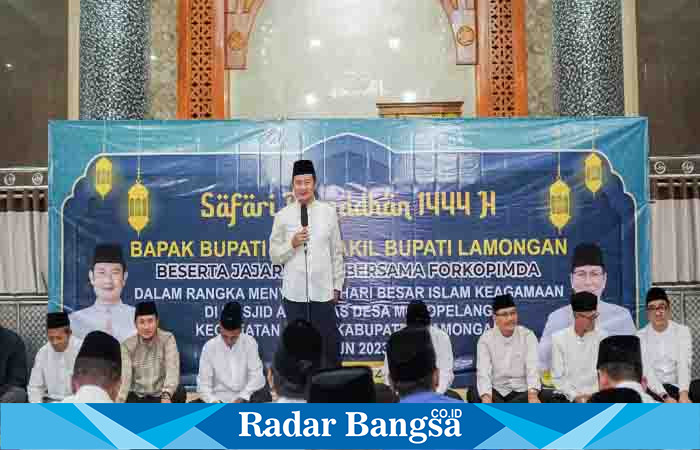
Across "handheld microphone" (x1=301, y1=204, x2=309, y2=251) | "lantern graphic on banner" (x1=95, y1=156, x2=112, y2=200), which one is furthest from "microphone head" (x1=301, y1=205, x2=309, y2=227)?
"lantern graphic on banner" (x1=95, y1=156, x2=112, y2=200)

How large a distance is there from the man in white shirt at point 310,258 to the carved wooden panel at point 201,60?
2760 millimetres

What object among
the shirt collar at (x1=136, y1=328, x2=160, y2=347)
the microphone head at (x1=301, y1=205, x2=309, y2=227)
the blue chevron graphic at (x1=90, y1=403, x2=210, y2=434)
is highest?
the microphone head at (x1=301, y1=205, x2=309, y2=227)

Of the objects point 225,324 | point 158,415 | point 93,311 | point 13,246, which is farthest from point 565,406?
point 13,246

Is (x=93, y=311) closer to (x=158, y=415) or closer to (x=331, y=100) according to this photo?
(x=158, y=415)

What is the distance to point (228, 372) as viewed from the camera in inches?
246

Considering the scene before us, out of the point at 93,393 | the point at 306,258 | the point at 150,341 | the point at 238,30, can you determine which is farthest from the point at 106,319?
the point at 238,30

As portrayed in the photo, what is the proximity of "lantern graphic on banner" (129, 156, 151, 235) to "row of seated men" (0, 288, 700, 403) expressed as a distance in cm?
55

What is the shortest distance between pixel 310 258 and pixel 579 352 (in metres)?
1.88

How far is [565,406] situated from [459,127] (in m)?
2.95

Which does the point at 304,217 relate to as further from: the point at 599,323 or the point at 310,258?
the point at 599,323

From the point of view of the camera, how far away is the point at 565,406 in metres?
3.85

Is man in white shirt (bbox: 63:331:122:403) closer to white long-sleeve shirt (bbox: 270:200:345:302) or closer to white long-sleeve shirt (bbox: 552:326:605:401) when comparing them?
white long-sleeve shirt (bbox: 270:200:345:302)

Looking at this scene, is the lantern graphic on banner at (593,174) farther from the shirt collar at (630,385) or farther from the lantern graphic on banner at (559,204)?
the shirt collar at (630,385)

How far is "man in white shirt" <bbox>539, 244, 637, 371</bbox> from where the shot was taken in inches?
249
